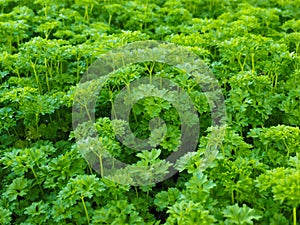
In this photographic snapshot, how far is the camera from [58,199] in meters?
2.72

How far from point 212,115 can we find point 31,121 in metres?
1.50

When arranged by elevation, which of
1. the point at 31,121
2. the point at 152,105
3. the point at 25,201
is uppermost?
the point at 152,105

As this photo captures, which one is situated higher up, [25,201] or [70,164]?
[70,164]

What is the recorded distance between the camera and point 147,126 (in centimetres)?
327

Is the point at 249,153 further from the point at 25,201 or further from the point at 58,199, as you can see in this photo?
the point at 25,201

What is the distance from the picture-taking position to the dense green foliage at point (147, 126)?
259 centimetres

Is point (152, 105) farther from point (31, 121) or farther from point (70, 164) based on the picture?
point (31, 121)

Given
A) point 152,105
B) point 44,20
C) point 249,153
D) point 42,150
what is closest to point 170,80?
point 152,105

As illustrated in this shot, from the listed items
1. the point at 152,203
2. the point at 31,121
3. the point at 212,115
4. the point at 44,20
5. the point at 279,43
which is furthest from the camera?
the point at 44,20

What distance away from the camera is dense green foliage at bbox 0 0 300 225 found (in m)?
2.59

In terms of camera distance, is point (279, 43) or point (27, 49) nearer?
point (27, 49)

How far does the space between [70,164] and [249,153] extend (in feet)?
4.06

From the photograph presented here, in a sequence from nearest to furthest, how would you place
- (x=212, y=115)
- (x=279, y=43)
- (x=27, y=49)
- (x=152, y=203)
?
(x=152, y=203), (x=212, y=115), (x=27, y=49), (x=279, y=43)

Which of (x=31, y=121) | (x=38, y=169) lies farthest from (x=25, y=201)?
(x=31, y=121)
